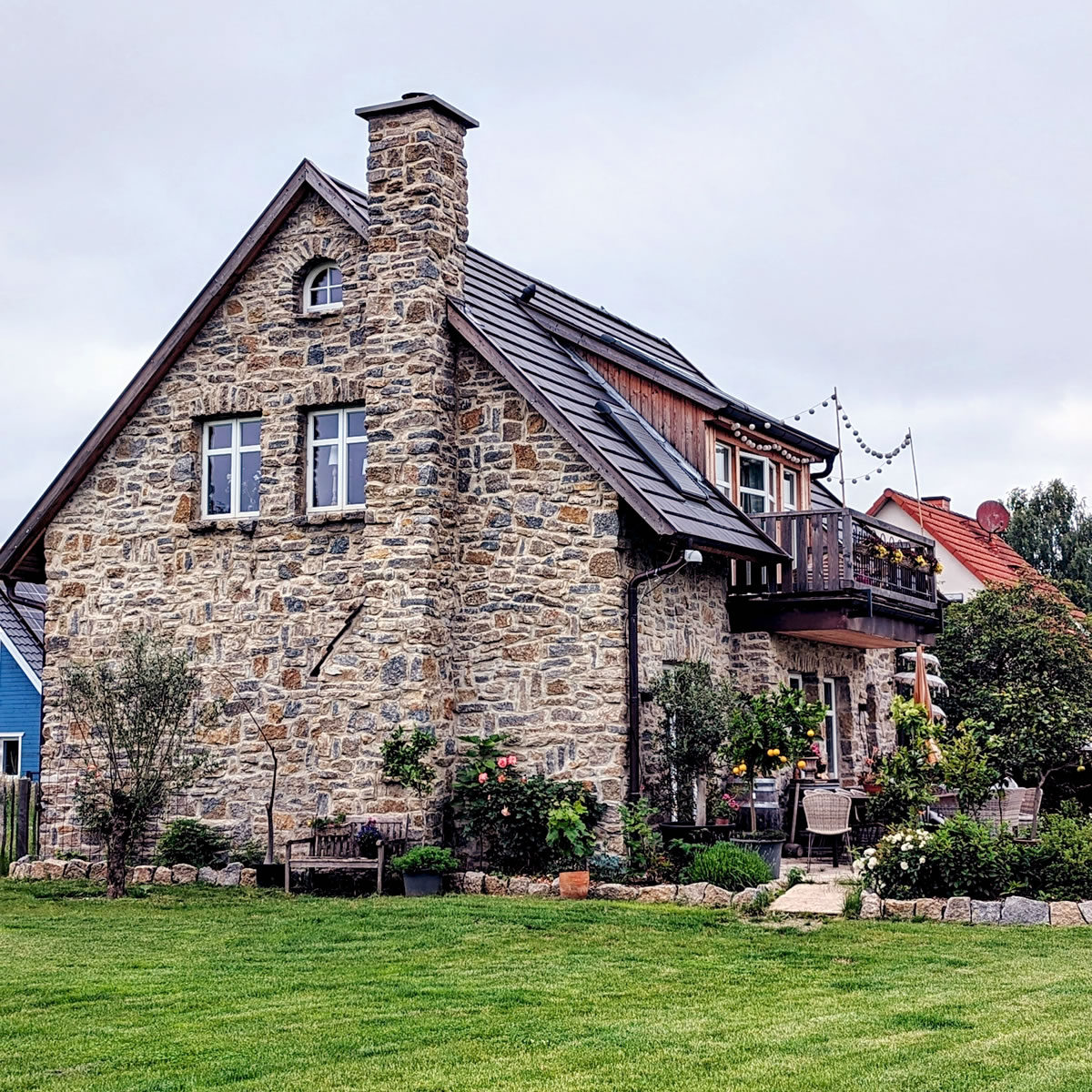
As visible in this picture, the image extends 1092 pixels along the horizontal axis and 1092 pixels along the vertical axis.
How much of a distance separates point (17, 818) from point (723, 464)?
1019 cm

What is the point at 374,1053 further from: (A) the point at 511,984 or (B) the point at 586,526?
(B) the point at 586,526

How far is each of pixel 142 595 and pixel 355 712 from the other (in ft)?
12.5

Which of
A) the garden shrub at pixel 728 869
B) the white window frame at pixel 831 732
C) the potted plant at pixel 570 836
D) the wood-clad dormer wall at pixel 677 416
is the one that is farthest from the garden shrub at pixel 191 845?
the white window frame at pixel 831 732

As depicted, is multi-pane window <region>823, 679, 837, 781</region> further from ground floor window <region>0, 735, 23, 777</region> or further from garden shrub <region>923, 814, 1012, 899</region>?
ground floor window <region>0, 735, 23, 777</region>

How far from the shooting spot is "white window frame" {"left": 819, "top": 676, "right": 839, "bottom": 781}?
22.7m

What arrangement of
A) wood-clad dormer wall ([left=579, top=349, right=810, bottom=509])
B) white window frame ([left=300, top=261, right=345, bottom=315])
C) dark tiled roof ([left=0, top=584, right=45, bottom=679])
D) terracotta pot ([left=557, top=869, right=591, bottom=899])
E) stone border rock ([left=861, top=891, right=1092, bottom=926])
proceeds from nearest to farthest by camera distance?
stone border rock ([left=861, top=891, right=1092, bottom=926])
terracotta pot ([left=557, top=869, right=591, bottom=899])
white window frame ([left=300, top=261, right=345, bottom=315])
wood-clad dormer wall ([left=579, top=349, right=810, bottom=509])
dark tiled roof ([left=0, top=584, right=45, bottom=679])

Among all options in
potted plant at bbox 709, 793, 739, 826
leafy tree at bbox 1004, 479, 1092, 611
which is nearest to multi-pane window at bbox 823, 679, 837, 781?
potted plant at bbox 709, 793, 739, 826

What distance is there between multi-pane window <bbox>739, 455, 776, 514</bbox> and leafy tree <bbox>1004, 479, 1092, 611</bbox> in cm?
2503

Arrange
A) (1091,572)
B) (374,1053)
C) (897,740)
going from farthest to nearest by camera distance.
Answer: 1. (1091,572)
2. (897,740)
3. (374,1053)

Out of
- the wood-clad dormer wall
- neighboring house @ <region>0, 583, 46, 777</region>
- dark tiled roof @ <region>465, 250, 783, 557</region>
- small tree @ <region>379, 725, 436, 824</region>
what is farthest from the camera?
neighboring house @ <region>0, 583, 46, 777</region>

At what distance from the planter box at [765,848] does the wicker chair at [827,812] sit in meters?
0.92

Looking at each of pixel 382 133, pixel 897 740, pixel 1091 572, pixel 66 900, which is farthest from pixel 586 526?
pixel 1091 572

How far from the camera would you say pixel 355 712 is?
18.0 metres

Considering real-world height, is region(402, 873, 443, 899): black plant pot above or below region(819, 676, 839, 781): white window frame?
below
